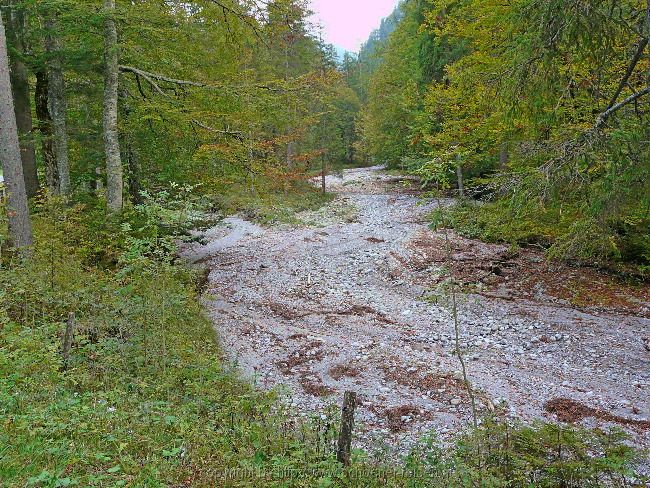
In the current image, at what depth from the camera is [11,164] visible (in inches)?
330

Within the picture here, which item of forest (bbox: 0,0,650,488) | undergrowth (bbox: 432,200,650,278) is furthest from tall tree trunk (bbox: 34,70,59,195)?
undergrowth (bbox: 432,200,650,278)

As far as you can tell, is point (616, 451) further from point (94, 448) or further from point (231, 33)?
point (231, 33)

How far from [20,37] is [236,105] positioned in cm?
645

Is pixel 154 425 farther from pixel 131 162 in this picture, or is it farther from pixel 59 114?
pixel 59 114

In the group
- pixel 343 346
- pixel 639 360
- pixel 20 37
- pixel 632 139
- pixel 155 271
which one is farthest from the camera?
pixel 20 37

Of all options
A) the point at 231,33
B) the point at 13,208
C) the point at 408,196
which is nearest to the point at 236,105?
the point at 231,33

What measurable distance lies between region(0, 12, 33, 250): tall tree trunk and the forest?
37 millimetres

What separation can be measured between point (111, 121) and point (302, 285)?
6.63 metres

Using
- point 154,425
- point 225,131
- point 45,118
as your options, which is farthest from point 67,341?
point 45,118

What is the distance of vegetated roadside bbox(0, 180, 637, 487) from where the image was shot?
3852mm

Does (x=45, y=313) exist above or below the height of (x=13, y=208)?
below

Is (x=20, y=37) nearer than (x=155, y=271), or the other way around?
(x=155, y=271)

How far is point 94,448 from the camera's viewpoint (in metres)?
4.05

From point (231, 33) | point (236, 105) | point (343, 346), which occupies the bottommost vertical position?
point (343, 346)
